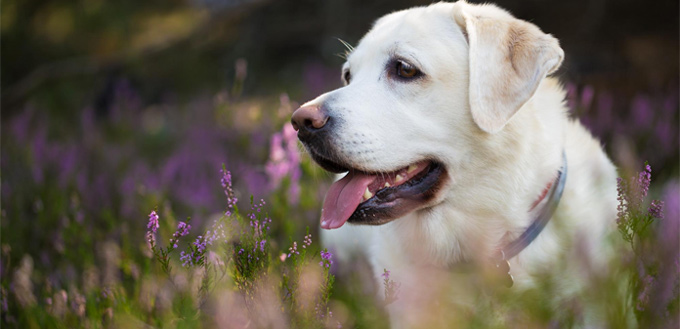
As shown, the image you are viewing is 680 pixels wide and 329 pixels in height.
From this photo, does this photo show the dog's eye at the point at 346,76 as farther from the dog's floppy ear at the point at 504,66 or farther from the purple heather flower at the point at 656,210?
the purple heather flower at the point at 656,210

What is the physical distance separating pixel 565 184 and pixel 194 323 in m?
1.75

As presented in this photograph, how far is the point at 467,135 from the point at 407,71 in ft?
1.22

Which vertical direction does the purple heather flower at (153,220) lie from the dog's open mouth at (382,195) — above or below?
above

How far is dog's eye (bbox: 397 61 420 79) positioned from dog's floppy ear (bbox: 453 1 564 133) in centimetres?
23

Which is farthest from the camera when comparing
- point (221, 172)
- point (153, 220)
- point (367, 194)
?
point (221, 172)

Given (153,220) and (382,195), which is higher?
(153,220)

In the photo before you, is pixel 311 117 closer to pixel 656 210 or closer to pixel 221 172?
pixel 221 172

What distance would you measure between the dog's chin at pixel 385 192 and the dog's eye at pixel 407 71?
0.37 m

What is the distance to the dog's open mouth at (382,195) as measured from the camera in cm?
244

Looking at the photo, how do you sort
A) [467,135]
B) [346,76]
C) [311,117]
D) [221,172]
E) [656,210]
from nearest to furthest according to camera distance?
[656,210] → [311,117] → [467,135] → [221,172] → [346,76]

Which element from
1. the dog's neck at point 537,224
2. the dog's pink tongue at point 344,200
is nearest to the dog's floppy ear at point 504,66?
the dog's neck at point 537,224

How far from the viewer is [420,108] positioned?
2.42m

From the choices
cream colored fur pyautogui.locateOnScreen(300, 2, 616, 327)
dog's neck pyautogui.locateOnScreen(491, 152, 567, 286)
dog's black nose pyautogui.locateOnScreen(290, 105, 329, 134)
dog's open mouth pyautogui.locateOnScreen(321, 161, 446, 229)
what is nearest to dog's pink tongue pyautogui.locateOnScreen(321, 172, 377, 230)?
dog's open mouth pyautogui.locateOnScreen(321, 161, 446, 229)

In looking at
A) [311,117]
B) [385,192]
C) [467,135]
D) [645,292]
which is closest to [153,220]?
[311,117]
